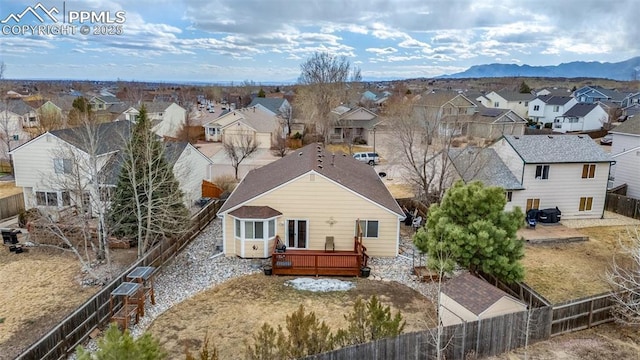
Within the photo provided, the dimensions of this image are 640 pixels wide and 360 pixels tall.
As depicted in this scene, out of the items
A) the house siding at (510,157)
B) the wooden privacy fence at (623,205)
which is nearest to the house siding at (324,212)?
the house siding at (510,157)

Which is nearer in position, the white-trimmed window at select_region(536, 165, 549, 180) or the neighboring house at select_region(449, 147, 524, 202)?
the neighboring house at select_region(449, 147, 524, 202)

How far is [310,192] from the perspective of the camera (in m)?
20.1

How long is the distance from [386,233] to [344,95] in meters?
67.9

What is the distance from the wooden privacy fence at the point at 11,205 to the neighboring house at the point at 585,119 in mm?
66676

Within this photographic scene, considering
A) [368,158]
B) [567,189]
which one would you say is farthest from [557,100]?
[567,189]

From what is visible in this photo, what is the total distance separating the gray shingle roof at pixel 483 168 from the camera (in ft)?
84.1

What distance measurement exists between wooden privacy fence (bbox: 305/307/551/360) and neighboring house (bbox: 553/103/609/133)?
61412 millimetres

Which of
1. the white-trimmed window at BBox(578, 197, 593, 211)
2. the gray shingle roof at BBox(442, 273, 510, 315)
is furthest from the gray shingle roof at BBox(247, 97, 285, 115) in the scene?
the gray shingle roof at BBox(442, 273, 510, 315)

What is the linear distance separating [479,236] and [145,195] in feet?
50.4

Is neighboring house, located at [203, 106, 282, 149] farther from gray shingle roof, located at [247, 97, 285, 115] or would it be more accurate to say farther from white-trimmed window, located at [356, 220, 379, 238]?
white-trimmed window, located at [356, 220, 379, 238]

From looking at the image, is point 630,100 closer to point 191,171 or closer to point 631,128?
point 631,128

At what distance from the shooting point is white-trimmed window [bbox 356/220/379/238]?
20.4m

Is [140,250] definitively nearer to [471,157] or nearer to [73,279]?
[73,279]

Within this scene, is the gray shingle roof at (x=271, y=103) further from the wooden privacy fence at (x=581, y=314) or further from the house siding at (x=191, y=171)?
the wooden privacy fence at (x=581, y=314)
